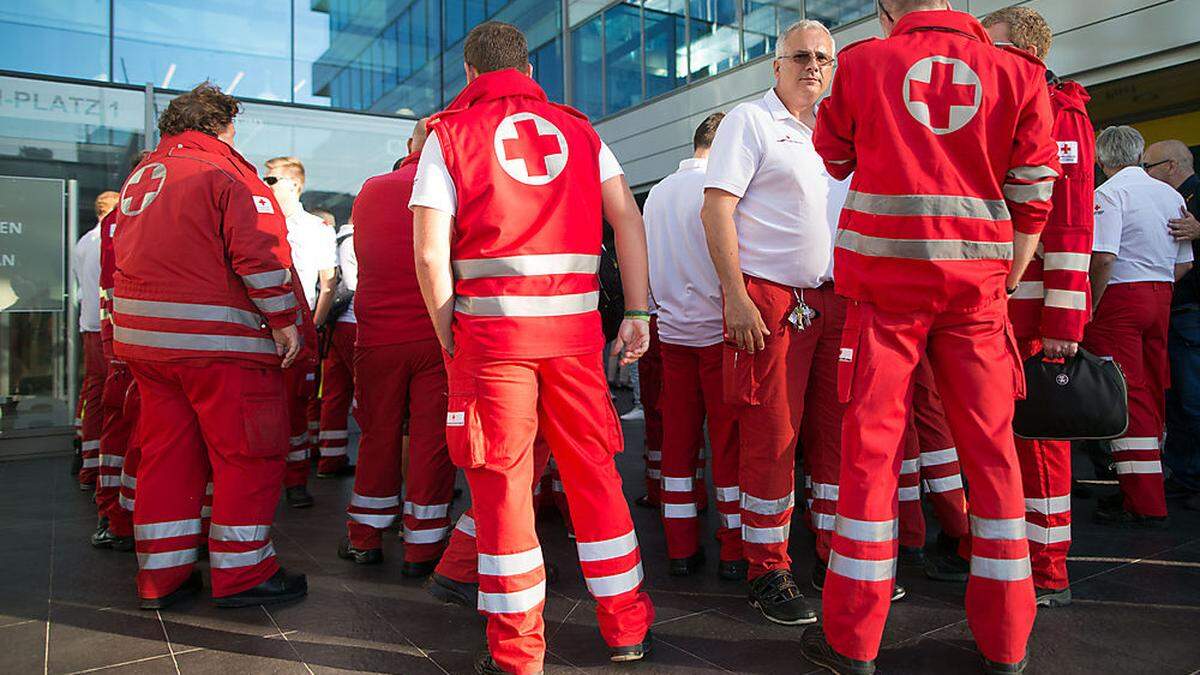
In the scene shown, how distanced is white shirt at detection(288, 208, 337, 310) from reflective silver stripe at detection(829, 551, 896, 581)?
4052 millimetres

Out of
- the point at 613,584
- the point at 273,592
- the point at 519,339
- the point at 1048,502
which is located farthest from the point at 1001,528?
the point at 273,592

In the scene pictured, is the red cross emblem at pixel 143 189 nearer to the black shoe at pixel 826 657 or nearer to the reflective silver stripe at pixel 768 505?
the reflective silver stripe at pixel 768 505

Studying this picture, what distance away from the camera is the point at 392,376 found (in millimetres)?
3854

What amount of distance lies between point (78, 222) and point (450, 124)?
7.02m

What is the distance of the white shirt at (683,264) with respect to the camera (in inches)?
145

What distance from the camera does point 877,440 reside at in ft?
7.91

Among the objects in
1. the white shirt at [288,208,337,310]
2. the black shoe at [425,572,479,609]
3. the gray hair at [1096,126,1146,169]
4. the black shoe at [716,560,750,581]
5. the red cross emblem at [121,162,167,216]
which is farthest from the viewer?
the white shirt at [288,208,337,310]

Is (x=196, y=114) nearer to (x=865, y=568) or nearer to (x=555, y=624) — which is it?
(x=555, y=624)

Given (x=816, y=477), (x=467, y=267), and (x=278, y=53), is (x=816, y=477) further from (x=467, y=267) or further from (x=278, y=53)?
(x=278, y=53)

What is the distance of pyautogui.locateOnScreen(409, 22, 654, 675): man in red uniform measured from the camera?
250 centimetres

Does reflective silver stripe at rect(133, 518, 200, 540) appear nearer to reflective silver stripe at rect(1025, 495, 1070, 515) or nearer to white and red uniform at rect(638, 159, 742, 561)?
white and red uniform at rect(638, 159, 742, 561)

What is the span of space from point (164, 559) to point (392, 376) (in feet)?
3.80

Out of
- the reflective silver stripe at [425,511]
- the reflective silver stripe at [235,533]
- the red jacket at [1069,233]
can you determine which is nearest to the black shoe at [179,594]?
the reflective silver stripe at [235,533]

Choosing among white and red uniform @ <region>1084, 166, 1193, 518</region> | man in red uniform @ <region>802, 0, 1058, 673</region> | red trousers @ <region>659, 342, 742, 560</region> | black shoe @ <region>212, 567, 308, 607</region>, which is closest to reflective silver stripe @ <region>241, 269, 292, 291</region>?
black shoe @ <region>212, 567, 308, 607</region>
